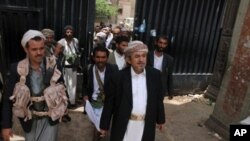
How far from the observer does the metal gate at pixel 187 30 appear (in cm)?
711

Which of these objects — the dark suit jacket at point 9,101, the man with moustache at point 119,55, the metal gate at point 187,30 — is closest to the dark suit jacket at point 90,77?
the man with moustache at point 119,55

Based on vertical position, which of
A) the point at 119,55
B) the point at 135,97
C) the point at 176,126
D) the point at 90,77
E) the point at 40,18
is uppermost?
the point at 40,18

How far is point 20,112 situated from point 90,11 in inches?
154

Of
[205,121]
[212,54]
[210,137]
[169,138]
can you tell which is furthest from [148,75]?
[212,54]

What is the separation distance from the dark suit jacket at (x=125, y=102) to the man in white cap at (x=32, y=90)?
1.86 feet

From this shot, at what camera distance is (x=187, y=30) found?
7.60 metres

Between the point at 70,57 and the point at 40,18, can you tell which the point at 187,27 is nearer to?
the point at 70,57

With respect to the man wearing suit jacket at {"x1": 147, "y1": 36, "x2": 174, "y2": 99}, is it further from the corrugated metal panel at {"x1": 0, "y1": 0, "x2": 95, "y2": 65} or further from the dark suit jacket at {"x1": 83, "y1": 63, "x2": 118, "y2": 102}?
the corrugated metal panel at {"x1": 0, "y1": 0, "x2": 95, "y2": 65}

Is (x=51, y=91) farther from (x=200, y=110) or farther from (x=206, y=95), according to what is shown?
(x=206, y=95)

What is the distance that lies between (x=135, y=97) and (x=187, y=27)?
4.71m

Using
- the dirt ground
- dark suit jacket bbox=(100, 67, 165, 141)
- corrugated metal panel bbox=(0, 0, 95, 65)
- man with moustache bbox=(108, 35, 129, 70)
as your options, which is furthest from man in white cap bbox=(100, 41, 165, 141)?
corrugated metal panel bbox=(0, 0, 95, 65)

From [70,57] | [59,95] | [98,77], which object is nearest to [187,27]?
[70,57]

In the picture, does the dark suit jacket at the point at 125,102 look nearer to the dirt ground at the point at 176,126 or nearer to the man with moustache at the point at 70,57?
the dirt ground at the point at 176,126

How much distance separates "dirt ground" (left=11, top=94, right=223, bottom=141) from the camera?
523cm
